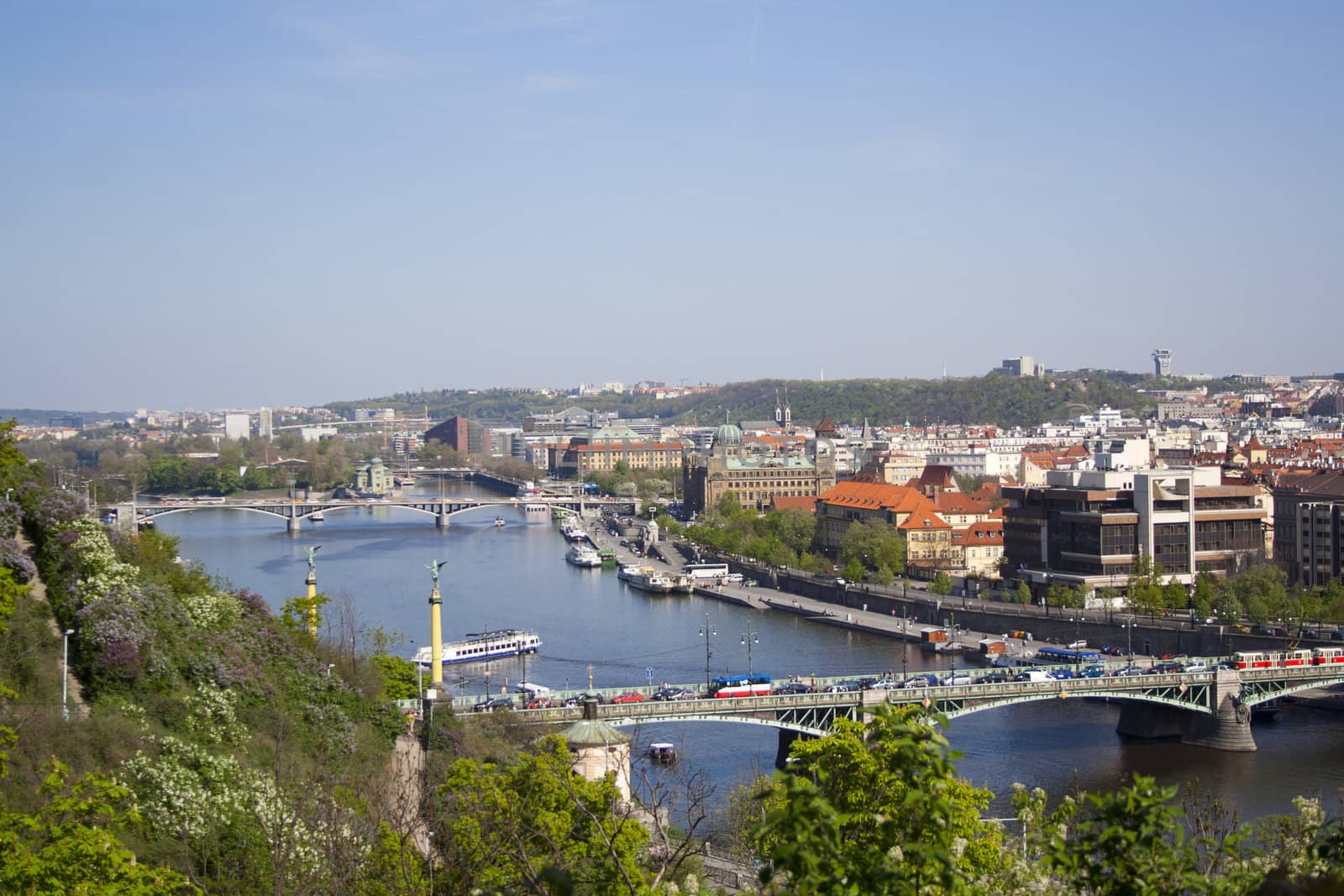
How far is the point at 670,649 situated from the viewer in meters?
26.5

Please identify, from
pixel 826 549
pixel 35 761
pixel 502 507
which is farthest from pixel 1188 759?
pixel 502 507

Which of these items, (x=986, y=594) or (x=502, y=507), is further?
(x=502, y=507)

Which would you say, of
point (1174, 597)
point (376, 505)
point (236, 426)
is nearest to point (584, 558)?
point (376, 505)

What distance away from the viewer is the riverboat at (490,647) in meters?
25.8

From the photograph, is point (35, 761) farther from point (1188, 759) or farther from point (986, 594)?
point (986, 594)

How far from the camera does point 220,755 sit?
1066 centimetres

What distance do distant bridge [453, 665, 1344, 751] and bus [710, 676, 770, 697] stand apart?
0.32 meters

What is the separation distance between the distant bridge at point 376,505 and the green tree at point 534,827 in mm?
40275

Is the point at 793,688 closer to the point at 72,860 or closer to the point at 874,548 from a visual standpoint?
the point at 72,860

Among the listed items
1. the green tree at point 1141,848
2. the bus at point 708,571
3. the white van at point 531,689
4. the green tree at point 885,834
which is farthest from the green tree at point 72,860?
the bus at point 708,571

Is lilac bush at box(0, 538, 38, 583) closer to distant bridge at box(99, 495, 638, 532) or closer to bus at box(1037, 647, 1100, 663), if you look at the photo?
bus at box(1037, 647, 1100, 663)

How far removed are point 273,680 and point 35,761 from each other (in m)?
4.38

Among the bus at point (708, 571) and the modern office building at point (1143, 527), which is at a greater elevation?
the modern office building at point (1143, 527)

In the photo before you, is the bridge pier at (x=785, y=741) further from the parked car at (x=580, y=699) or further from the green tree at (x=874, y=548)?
the green tree at (x=874, y=548)
